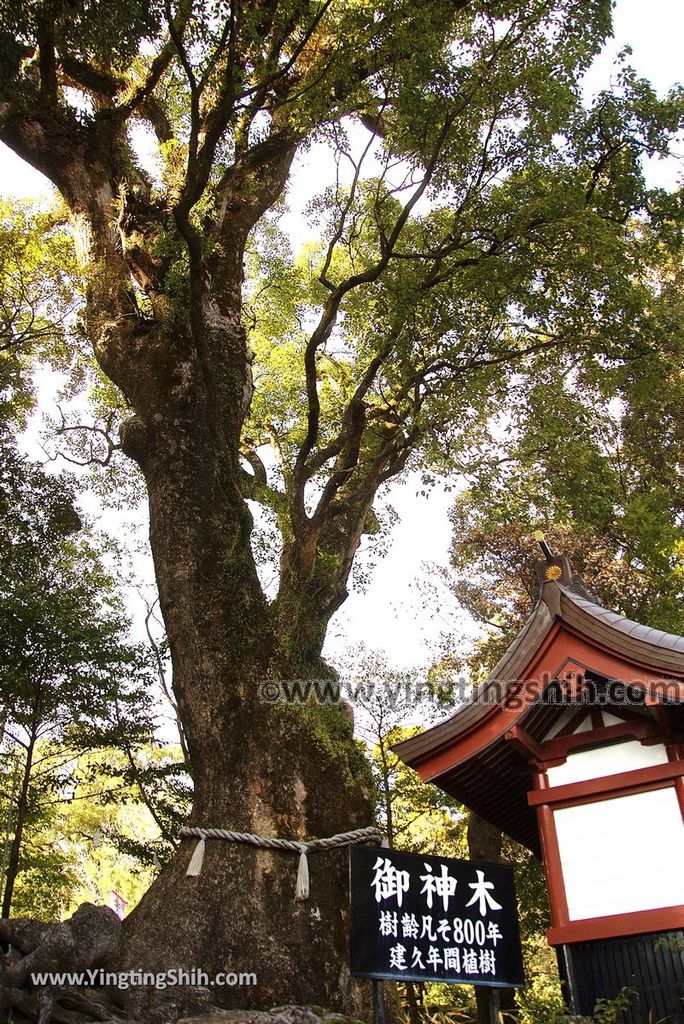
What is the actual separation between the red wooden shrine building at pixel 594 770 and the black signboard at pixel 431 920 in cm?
76

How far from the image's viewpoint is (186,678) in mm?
7820

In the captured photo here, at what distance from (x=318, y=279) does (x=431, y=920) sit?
24.8 ft

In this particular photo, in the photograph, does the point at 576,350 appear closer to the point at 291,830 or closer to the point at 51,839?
the point at 291,830

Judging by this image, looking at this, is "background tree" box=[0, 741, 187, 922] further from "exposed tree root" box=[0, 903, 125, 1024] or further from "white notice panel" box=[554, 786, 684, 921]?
"white notice panel" box=[554, 786, 684, 921]

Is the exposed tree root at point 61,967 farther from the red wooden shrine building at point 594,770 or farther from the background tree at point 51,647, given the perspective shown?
the background tree at point 51,647

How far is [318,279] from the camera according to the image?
10.2 meters

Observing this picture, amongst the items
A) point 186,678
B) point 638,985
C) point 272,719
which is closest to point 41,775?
point 186,678

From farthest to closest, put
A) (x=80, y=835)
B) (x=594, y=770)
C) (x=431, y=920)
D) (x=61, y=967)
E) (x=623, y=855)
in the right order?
1. (x=80, y=835)
2. (x=594, y=770)
3. (x=623, y=855)
4. (x=61, y=967)
5. (x=431, y=920)

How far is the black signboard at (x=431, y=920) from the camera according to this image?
495 cm

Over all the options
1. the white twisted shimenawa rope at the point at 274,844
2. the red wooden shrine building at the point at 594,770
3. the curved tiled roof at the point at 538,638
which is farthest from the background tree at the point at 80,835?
the red wooden shrine building at the point at 594,770

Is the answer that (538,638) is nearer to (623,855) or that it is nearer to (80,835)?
(623,855)

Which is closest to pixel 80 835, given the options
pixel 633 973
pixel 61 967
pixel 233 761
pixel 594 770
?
pixel 233 761

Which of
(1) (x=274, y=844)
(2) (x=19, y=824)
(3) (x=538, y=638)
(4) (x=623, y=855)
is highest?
(3) (x=538, y=638)

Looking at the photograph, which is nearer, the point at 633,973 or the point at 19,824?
the point at 633,973
